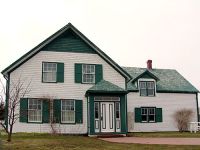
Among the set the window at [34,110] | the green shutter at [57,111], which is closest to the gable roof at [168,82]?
the green shutter at [57,111]

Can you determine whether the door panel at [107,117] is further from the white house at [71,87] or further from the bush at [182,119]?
the bush at [182,119]

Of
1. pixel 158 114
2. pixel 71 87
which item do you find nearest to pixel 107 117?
pixel 71 87

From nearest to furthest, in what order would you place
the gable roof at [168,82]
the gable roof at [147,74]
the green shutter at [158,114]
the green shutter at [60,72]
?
the green shutter at [60,72], the green shutter at [158,114], the gable roof at [147,74], the gable roof at [168,82]

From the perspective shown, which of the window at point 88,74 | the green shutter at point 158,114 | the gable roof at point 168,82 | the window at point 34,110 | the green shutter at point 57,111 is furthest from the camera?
the gable roof at point 168,82

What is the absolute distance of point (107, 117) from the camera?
89.2 ft

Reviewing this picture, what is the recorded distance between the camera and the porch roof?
26.6 meters

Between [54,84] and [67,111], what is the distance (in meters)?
2.33

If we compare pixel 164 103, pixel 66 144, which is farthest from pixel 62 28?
pixel 164 103

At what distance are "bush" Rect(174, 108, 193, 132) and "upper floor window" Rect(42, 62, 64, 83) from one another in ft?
49.5

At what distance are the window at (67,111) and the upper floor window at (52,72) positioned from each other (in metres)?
1.87

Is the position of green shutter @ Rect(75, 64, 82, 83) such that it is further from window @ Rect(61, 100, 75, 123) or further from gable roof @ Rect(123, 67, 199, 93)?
gable roof @ Rect(123, 67, 199, 93)

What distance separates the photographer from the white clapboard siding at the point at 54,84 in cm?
2634

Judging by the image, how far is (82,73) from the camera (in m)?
28.0

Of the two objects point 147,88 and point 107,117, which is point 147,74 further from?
point 107,117
